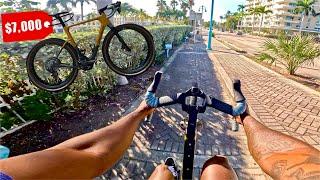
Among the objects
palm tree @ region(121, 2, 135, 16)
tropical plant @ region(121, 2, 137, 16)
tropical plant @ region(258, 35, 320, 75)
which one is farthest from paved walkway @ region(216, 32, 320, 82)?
palm tree @ region(121, 2, 135, 16)

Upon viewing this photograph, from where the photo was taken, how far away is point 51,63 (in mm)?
2090

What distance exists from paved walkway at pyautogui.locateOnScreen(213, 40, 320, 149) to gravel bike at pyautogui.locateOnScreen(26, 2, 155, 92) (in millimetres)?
4477

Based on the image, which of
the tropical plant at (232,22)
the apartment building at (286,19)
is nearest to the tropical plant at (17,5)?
the apartment building at (286,19)

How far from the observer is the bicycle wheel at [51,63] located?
1967 mm

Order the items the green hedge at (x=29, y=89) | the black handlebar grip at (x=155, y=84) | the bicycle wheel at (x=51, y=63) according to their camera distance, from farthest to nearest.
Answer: the green hedge at (x=29, y=89), the bicycle wheel at (x=51, y=63), the black handlebar grip at (x=155, y=84)

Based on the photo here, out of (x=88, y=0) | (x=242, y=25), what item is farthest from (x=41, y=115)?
(x=242, y=25)

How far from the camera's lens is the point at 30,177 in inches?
39.4

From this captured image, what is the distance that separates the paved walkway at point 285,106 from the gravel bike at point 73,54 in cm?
448

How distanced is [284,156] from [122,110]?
17.8ft

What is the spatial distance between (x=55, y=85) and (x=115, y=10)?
669mm

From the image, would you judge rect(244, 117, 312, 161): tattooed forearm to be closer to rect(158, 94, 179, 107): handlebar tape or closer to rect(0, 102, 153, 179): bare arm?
rect(158, 94, 179, 107): handlebar tape

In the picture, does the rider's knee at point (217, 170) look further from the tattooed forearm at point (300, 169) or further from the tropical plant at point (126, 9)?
the tropical plant at point (126, 9)

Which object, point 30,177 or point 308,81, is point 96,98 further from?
point 308,81

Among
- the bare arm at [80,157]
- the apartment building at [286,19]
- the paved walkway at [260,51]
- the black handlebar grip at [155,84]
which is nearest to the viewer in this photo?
the bare arm at [80,157]
